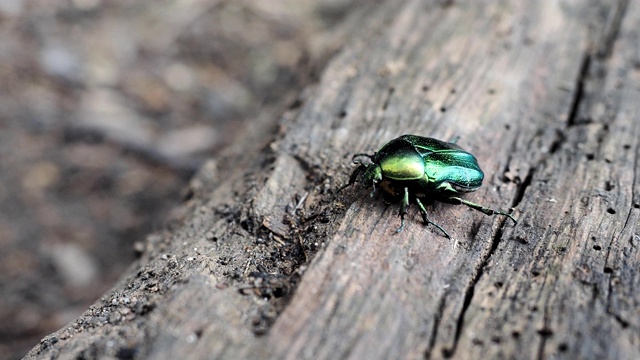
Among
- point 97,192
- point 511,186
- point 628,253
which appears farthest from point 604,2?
point 97,192

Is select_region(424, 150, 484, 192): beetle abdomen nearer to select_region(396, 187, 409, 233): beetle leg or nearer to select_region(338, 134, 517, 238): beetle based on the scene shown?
select_region(338, 134, 517, 238): beetle

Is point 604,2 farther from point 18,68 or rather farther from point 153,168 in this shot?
point 18,68

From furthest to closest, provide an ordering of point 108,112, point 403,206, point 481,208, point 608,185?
point 108,112, point 608,185, point 481,208, point 403,206

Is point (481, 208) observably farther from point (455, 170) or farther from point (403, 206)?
point (403, 206)

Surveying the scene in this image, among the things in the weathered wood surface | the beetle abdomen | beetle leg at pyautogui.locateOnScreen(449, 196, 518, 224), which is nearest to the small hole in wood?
the weathered wood surface

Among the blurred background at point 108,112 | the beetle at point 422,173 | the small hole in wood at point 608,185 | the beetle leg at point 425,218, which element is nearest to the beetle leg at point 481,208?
the beetle at point 422,173

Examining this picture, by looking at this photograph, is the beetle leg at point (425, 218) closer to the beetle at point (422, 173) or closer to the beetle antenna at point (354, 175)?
the beetle at point (422, 173)

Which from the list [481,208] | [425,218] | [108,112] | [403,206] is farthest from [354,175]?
[108,112]
